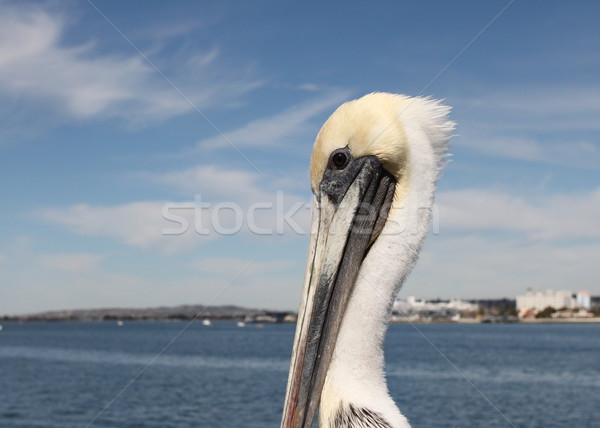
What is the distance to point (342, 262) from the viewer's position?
3623 millimetres

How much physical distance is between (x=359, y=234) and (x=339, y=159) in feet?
1.53

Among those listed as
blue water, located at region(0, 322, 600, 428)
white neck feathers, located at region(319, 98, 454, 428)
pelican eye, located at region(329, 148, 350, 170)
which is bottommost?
blue water, located at region(0, 322, 600, 428)

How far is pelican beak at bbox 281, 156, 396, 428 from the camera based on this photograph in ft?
11.3

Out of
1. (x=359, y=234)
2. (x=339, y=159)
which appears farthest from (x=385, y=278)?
(x=339, y=159)

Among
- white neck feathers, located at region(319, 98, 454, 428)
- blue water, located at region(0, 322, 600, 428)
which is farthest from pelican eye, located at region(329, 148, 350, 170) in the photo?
blue water, located at region(0, 322, 600, 428)

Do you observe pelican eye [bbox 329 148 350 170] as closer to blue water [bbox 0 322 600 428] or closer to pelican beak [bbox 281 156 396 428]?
pelican beak [bbox 281 156 396 428]

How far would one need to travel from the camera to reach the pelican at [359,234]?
343cm

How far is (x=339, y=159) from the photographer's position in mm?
3727

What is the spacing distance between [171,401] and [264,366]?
24.9 m

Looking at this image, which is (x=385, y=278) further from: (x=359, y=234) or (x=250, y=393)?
(x=250, y=393)

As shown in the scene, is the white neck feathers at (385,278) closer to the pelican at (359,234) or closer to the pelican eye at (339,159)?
the pelican at (359,234)

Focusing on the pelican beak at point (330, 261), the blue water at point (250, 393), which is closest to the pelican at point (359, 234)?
the pelican beak at point (330, 261)

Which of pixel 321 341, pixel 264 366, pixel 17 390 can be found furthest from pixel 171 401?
pixel 321 341

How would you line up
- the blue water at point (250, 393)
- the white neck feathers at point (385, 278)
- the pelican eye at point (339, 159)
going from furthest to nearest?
the blue water at point (250, 393)
the pelican eye at point (339, 159)
the white neck feathers at point (385, 278)
